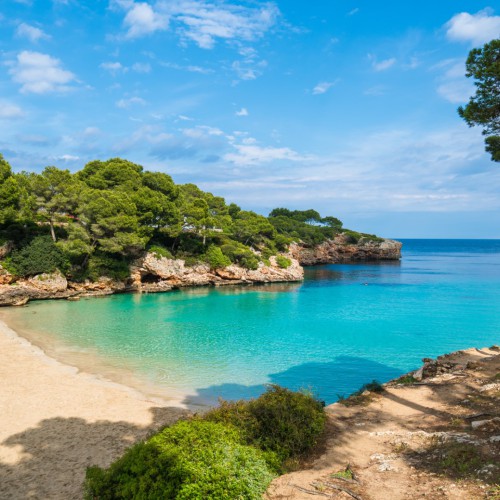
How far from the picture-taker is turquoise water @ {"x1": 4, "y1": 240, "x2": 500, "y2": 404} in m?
17.2

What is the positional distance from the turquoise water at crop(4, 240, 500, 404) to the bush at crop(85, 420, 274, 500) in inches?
309

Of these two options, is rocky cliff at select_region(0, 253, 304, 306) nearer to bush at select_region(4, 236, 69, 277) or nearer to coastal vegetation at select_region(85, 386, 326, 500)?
bush at select_region(4, 236, 69, 277)

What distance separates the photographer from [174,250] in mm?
49938

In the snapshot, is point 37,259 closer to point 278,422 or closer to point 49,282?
point 49,282

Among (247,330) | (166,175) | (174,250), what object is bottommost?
(247,330)

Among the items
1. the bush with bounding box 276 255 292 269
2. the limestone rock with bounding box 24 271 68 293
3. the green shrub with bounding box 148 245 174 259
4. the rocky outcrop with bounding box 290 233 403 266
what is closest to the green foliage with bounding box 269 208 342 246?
the rocky outcrop with bounding box 290 233 403 266

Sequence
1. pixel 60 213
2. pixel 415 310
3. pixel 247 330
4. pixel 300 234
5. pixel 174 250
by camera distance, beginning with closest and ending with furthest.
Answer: pixel 247 330
pixel 415 310
pixel 60 213
pixel 174 250
pixel 300 234

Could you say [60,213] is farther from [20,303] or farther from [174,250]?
[174,250]

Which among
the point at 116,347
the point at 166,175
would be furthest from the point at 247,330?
the point at 166,175

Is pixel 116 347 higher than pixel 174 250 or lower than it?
lower

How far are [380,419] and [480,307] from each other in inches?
1294

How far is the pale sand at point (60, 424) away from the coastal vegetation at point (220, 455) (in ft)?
9.16

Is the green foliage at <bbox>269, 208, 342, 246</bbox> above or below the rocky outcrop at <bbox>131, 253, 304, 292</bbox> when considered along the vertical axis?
above

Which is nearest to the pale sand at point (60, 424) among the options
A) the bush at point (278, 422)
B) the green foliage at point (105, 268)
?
the bush at point (278, 422)
